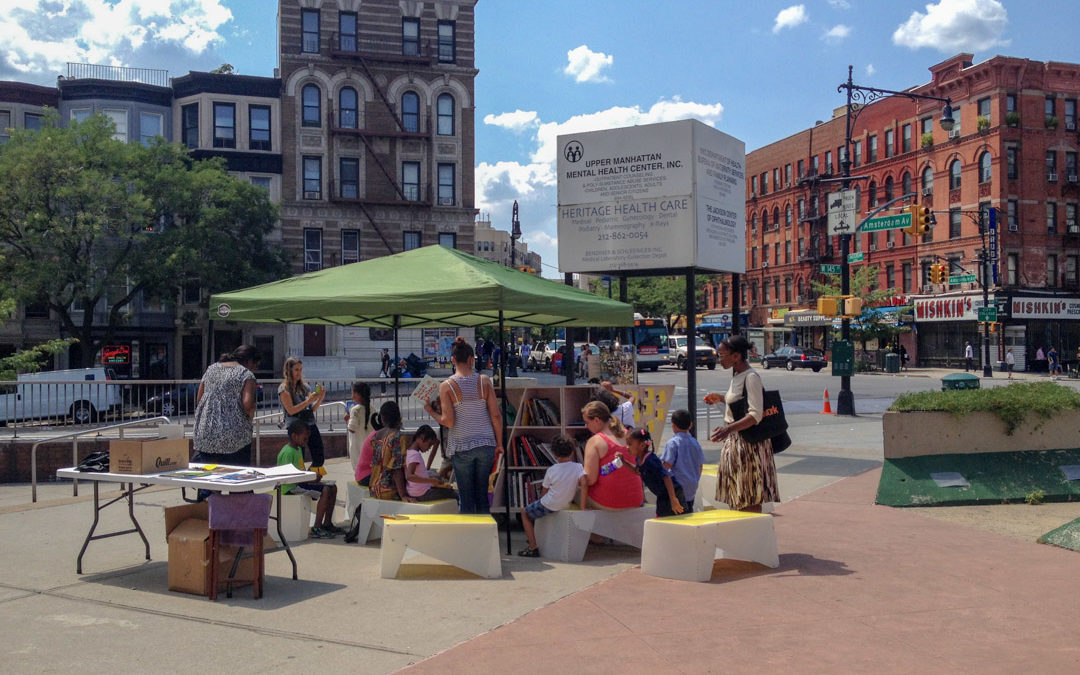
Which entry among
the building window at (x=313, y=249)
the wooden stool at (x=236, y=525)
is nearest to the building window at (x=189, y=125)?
the building window at (x=313, y=249)

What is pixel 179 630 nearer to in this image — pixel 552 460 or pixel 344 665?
pixel 344 665

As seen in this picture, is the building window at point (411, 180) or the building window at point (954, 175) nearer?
the building window at point (411, 180)

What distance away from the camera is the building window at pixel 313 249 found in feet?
145

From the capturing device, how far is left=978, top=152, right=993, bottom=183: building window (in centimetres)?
5070

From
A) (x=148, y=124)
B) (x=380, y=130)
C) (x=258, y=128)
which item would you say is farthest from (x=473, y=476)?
(x=148, y=124)

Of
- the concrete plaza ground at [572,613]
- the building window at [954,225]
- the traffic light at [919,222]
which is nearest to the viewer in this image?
the concrete plaza ground at [572,613]

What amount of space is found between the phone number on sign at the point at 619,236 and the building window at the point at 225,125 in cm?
3386

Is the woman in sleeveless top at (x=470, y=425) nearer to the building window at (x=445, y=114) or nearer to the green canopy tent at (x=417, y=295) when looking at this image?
the green canopy tent at (x=417, y=295)

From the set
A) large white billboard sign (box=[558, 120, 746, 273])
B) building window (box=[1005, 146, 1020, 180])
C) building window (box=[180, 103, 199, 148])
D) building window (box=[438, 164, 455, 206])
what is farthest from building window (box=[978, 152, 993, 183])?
large white billboard sign (box=[558, 120, 746, 273])

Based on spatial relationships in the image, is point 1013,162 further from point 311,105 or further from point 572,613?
point 572,613

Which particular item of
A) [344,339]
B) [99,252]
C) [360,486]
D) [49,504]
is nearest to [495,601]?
[360,486]

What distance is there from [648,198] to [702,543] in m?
7.57

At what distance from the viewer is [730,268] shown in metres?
14.3

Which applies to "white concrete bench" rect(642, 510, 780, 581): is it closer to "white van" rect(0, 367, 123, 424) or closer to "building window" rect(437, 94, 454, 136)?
"white van" rect(0, 367, 123, 424)
